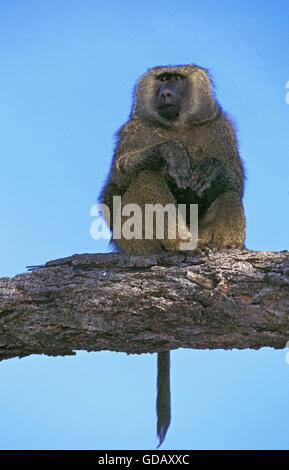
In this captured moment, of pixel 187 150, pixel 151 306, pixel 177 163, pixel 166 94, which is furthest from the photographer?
pixel 166 94

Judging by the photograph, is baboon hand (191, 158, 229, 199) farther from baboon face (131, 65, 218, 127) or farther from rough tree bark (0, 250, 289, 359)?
rough tree bark (0, 250, 289, 359)

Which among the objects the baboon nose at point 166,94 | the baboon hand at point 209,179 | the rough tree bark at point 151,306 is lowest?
the rough tree bark at point 151,306

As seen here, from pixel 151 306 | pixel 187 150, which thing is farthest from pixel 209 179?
pixel 151 306

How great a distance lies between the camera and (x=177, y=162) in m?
4.77

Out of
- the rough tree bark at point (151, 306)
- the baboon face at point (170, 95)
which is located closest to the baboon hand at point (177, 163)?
the baboon face at point (170, 95)

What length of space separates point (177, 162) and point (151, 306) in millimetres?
1352

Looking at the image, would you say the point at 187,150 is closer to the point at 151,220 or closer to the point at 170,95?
the point at 170,95

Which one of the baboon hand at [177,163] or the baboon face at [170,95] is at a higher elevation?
the baboon face at [170,95]

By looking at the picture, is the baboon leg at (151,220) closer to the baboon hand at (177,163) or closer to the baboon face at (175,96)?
the baboon hand at (177,163)

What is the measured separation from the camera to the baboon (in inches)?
184

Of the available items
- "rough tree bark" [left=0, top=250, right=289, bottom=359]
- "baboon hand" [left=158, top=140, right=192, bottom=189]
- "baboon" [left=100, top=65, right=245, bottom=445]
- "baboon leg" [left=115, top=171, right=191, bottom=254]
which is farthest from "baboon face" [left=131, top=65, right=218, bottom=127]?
"rough tree bark" [left=0, top=250, right=289, bottom=359]

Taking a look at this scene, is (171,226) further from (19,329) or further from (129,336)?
(19,329)

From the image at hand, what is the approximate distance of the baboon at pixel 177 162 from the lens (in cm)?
468

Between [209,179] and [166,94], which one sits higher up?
[166,94]
